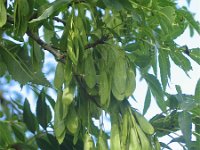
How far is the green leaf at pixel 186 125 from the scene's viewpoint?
97 centimetres

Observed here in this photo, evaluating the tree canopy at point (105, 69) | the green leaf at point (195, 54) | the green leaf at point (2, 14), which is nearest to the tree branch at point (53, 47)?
the tree canopy at point (105, 69)

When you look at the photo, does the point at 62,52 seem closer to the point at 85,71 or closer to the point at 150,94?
the point at 85,71

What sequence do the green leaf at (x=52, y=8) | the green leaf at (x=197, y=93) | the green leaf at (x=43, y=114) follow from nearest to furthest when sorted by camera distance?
the green leaf at (x=52, y=8)
the green leaf at (x=197, y=93)
the green leaf at (x=43, y=114)

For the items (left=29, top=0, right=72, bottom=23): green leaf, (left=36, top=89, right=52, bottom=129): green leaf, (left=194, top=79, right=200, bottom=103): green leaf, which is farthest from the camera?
(left=36, top=89, right=52, bottom=129): green leaf

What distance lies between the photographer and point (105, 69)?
0.93m

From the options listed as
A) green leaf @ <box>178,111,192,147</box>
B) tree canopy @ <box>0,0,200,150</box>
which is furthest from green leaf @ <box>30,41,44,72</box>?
green leaf @ <box>178,111,192,147</box>

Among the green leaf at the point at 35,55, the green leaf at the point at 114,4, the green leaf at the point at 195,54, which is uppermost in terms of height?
the green leaf at the point at 114,4

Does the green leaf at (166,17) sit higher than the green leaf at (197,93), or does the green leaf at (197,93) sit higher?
the green leaf at (166,17)

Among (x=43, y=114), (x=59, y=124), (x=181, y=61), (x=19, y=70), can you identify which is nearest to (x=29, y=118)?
(x=43, y=114)

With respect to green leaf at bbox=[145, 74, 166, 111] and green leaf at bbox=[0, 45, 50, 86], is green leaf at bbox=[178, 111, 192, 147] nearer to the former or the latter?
green leaf at bbox=[145, 74, 166, 111]

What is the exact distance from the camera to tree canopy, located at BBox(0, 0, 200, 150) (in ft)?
2.95

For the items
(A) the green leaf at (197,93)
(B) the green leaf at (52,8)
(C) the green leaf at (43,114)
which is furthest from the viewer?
(C) the green leaf at (43,114)

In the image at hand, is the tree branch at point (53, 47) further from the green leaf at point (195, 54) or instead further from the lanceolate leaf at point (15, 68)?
the green leaf at point (195, 54)

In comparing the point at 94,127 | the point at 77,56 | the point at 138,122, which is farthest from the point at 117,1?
the point at 94,127
